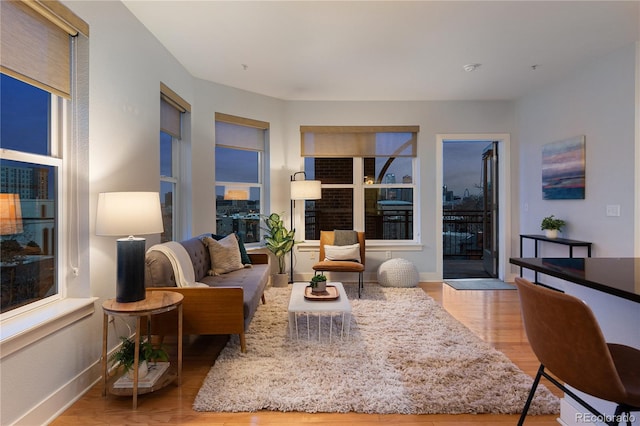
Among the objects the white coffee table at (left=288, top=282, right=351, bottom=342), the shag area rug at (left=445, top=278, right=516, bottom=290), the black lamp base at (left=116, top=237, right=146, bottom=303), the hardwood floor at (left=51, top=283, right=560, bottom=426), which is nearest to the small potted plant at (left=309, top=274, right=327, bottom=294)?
the white coffee table at (left=288, top=282, right=351, bottom=342)

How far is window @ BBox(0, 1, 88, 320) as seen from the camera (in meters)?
1.82

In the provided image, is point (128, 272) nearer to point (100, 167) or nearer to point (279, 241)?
point (100, 167)

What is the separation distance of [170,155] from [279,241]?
1813 mm

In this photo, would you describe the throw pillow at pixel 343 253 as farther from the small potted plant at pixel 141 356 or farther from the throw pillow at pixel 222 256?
the small potted plant at pixel 141 356

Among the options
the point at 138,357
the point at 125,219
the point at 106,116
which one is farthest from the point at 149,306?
the point at 106,116

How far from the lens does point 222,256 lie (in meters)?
3.75

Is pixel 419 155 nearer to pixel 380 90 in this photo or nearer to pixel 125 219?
pixel 380 90

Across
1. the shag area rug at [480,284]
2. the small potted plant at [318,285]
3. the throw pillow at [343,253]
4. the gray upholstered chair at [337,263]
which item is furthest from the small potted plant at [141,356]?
the shag area rug at [480,284]

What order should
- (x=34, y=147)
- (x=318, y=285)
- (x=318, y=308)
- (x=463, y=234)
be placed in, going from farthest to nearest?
1. (x=463, y=234)
2. (x=318, y=285)
3. (x=318, y=308)
4. (x=34, y=147)

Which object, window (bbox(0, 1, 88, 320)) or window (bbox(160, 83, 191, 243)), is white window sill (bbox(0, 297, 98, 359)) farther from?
window (bbox(160, 83, 191, 243))

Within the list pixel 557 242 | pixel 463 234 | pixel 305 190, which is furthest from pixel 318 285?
pixel 463 234

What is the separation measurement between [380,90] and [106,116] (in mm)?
3461

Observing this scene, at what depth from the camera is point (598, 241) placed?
147 inches

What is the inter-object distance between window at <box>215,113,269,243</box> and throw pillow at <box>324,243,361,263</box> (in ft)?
3.81
